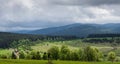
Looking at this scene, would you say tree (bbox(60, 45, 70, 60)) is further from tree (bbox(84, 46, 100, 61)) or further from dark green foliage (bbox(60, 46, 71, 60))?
tree (bbox(84, 46, 100, 61))

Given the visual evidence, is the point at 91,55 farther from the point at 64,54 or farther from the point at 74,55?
the point at 64,54

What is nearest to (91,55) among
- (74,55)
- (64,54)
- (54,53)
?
(74,55)

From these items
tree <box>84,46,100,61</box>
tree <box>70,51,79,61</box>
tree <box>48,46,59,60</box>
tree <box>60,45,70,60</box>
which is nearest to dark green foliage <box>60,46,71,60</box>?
tree <box>60,45,70,60</box>

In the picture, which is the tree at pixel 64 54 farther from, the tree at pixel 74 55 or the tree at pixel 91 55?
the tree at pixel 91 55

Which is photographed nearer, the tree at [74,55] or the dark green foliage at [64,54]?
the tree at [74,55]

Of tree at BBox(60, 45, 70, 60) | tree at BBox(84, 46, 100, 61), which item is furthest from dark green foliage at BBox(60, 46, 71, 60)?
tree at BBox(84, 46, 100, 61)

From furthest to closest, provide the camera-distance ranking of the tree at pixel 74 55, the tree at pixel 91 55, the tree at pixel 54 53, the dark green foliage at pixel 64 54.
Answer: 1. the tree at pixel 91 55
2. the tree at pixel 54 53
3. the dark green foliage at pixel 64 54
4. the tree at pixel 74 55

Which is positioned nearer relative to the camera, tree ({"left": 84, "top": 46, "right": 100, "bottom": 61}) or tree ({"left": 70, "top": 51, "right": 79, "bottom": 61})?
tree ({"left": 70, "top": 51, "right": 79, "bottom": 61})

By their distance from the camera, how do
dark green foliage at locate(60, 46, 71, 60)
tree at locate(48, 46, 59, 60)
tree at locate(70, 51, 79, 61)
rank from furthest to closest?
tree at locate(48, 46, 59, 60), dark green foliage at locate(60, 46, 71, 60), tree at locate(70, 51, 79, 61)

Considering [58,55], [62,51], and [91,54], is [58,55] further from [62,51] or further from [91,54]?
[91,54]

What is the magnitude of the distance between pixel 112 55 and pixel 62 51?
30818 mm

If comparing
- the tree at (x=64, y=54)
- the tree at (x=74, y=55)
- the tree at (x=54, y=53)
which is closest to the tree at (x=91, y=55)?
the tree at (x=74, y=55)

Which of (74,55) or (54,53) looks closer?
(74,55)

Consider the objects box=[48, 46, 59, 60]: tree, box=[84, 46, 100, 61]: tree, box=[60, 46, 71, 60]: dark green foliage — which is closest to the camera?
box=[60, 46, 71, 60]: dark green foliage
